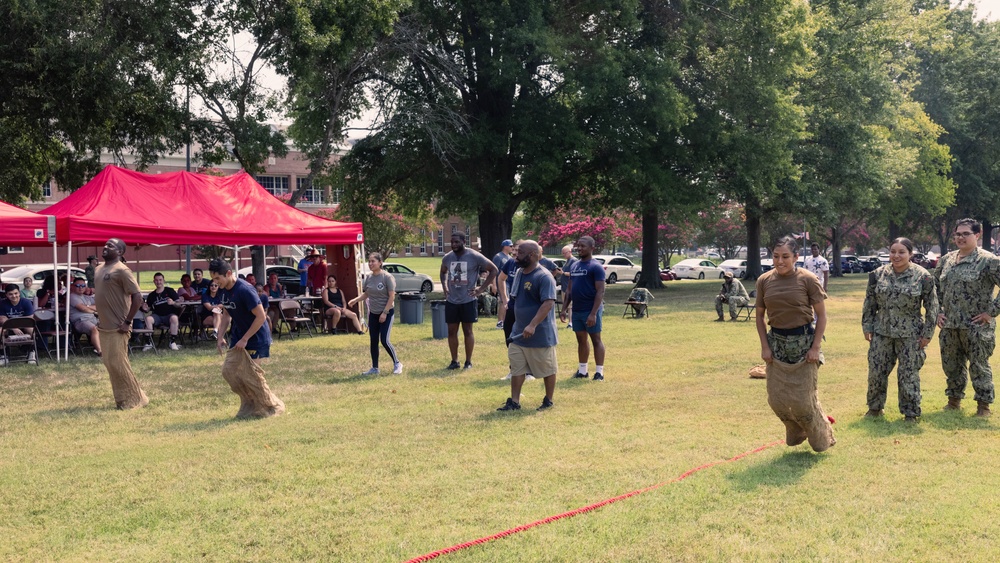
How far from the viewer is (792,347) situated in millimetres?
6191

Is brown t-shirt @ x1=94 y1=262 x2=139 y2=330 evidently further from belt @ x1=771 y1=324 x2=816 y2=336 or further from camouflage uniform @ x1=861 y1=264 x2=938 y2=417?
camouflage uniform @ x1=861 y1=264 x2=938 y2=417

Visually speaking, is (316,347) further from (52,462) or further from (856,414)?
(856,414)

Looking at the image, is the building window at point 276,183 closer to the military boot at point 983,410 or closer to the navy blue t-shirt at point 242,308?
the navy blue t-shirt at point 242,308

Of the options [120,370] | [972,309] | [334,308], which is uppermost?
[972,309]

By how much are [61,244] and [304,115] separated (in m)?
11.9

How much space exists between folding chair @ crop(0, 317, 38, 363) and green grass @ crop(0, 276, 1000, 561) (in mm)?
2780

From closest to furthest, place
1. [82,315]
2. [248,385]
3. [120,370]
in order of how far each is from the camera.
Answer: [248,385] → [120,370] → [82,315]

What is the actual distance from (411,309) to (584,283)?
30.0 feet

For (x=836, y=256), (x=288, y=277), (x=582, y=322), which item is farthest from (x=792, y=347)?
(x=836, y=256)

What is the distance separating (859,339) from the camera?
14977mm

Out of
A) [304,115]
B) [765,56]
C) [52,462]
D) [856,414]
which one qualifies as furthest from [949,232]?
[52,462]

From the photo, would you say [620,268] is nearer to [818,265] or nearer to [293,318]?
[818,265]

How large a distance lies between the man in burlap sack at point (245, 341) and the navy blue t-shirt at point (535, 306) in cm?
249

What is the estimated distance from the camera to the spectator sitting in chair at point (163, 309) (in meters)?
15.0
